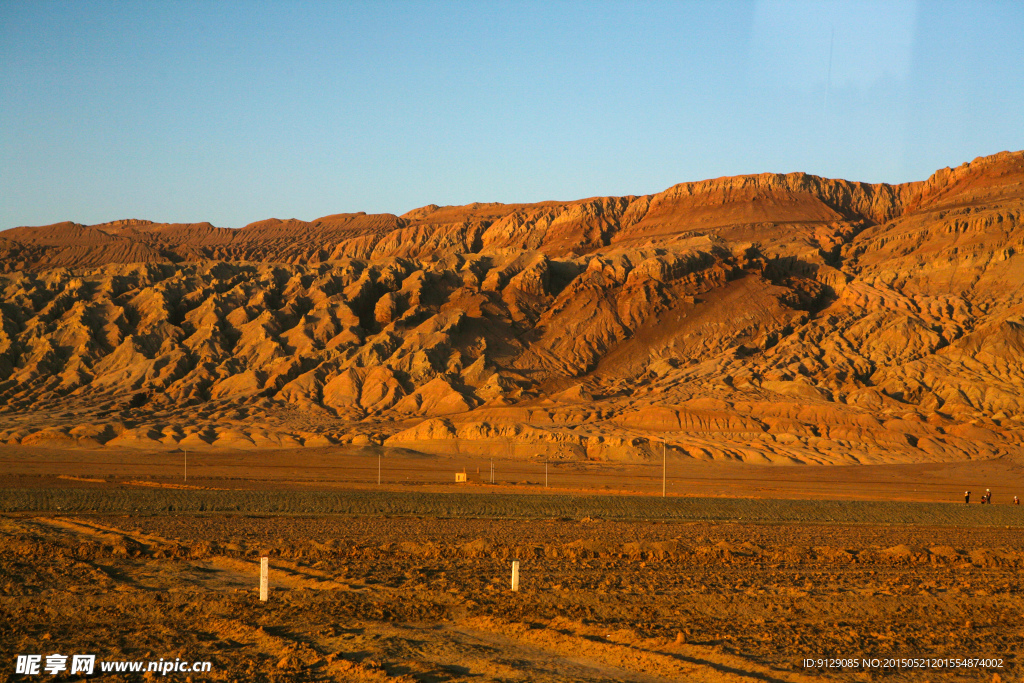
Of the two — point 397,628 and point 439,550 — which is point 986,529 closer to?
point 439,550

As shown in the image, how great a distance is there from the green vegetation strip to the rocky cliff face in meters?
23.0

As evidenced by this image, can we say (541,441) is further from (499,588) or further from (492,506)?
(499,588)

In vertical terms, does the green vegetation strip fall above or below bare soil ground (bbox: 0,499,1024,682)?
below

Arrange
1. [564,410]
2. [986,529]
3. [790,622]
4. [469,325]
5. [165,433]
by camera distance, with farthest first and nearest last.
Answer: [469,325], [564,410], [165,433], [986,529], [790,622]

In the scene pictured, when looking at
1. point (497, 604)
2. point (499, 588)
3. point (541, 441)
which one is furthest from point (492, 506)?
point (541, 441)

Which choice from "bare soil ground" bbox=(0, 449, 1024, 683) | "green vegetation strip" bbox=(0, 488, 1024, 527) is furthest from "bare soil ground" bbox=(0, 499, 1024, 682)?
"green vegetation strip" bbox=(0, 488, 1024, 527)

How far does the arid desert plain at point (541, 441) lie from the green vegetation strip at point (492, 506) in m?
0.38

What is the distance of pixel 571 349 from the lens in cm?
8906

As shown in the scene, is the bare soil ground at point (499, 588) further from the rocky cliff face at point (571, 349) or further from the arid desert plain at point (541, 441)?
the rocky cliff face at point (571, 349)

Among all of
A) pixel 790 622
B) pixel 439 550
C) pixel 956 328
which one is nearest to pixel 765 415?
pixel 956 328

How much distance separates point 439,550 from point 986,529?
22.8 m

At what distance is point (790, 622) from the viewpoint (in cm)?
1395

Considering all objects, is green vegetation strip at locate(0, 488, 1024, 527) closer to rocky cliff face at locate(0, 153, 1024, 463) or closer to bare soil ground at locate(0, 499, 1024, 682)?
bare soil ground at locate(0, 499, 1024, 682)

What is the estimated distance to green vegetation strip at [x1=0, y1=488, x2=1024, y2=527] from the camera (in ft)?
108
